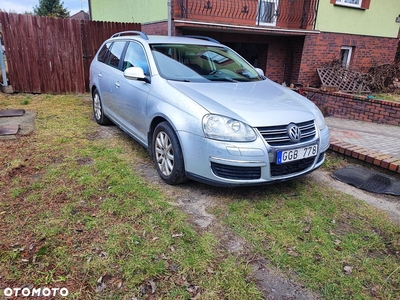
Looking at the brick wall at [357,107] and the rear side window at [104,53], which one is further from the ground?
the rear side window at [104,53]

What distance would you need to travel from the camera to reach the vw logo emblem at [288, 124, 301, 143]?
9.82 ft

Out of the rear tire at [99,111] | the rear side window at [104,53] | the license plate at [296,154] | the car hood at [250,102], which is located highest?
the rear side window at [104,53]

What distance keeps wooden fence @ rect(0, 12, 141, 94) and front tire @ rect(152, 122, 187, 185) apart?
21.0 ft

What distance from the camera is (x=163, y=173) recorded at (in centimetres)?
347

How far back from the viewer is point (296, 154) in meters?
3.03

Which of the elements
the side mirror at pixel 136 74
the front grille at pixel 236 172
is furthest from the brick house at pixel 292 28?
the front grille at pixel 236 172

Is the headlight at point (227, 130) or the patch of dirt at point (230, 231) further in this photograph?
the headlight at point (227, 130)

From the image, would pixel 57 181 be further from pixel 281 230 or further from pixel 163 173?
pixel 281 230

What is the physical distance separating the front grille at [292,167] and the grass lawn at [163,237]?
13.2 inches

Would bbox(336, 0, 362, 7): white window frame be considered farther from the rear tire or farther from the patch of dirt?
the rear tire

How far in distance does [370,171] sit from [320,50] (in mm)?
7276

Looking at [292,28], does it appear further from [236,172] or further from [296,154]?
[236,172]

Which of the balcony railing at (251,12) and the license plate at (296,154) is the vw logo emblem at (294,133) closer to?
the license plate at (296,154)

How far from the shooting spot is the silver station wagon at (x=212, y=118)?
9.46ft
